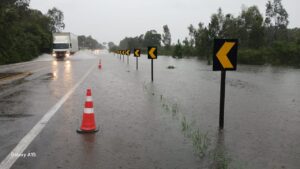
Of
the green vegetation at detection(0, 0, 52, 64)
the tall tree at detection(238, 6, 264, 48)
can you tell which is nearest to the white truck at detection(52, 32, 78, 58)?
the green vegetation at detection(0, 0, 52, 64)

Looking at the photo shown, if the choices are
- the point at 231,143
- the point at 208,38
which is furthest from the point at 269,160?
the point at 208,38

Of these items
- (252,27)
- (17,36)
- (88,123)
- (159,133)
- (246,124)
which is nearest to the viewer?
(159,133)

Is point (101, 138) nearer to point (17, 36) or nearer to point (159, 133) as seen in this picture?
point (159, 133)

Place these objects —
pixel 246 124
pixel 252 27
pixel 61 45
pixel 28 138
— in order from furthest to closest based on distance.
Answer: pixel 252 27, pixel 61 45, pixel 246 124, pixel 28 138

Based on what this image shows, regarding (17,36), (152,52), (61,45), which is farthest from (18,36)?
(152,52)

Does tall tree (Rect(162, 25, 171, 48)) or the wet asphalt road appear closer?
the wet asphalt road

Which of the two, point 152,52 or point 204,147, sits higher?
point 152,52

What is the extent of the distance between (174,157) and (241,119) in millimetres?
3224

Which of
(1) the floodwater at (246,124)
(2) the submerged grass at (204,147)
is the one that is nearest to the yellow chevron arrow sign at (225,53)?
(1) the floodwater at (246,124)

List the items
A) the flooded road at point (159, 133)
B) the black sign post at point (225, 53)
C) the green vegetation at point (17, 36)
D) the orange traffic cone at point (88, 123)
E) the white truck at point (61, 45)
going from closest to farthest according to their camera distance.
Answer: the flooded road at point (159, 133) → the orange traffic cone at point (88, 123) → the black sign post at point (225, 53) → the green vegetation at point (17, 36) → the white truck at point (61, 45)

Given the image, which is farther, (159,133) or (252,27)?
(252,27)

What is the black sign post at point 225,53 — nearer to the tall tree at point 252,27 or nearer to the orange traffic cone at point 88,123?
the orange traffic cone at point 88,123

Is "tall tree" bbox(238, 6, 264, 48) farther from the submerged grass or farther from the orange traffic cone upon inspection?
the orange traffic cone

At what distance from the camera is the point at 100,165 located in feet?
14.5
